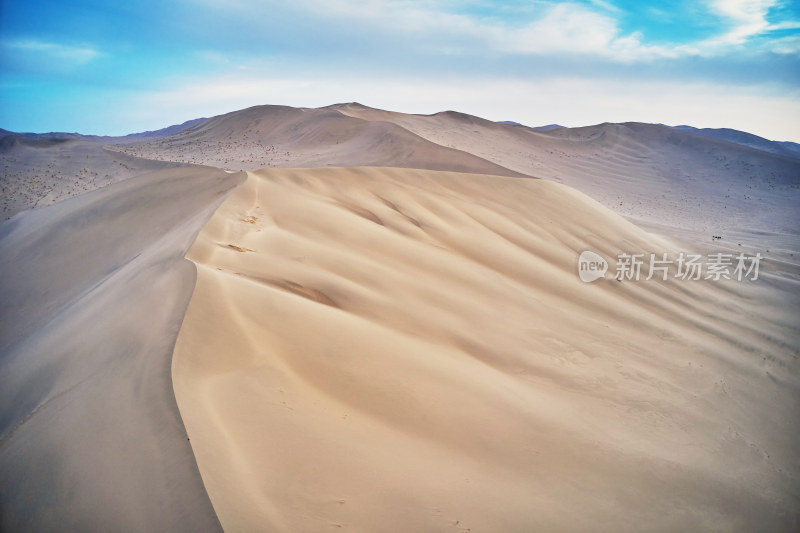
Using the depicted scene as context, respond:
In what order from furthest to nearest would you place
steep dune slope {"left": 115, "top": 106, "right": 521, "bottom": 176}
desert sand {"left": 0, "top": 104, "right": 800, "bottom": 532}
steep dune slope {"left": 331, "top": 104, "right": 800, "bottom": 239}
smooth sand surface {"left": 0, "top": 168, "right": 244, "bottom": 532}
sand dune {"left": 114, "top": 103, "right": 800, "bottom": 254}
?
steep dune slope {"left": 331, "top": 104, "right": 800, "bottom": 239} < sand dune {"left": 114, "top": 103, "right": 800, "bottom": 254} < steep dune slope {"left": 115, "top": 106, "right": 521, "bottom": 176} < desert sand {"left": 0, "top": 104, "right": 800, "bottom": 532} < smooth sand surface {"left": 0, "top": 168, "right": 244, "bottom": 532}

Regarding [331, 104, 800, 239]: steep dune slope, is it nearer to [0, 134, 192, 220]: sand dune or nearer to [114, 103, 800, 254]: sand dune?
[114, 103, 800, 254]: sand dune

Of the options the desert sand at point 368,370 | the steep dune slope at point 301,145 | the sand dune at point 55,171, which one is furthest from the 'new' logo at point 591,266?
the sand dune at point 55,171

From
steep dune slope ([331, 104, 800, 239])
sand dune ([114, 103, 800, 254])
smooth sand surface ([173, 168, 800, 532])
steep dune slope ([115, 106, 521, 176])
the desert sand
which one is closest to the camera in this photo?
the desert sand

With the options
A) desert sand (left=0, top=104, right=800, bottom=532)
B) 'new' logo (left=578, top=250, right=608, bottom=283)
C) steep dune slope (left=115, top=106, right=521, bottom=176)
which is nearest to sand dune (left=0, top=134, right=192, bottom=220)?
steep dune slope (left=115, top=106, right=521, bottom=176)

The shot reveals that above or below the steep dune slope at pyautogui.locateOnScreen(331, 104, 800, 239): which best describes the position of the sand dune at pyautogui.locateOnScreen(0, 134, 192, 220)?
below

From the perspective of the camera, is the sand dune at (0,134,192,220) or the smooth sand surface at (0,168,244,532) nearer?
the smooth sand surface at (0,168,244,532)

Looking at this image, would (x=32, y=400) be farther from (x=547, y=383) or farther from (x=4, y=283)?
(x=4, y=283)

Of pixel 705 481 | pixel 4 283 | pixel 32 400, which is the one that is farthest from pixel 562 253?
pixel 4 283
